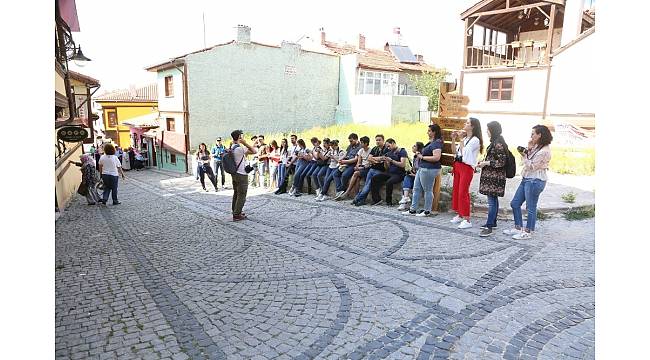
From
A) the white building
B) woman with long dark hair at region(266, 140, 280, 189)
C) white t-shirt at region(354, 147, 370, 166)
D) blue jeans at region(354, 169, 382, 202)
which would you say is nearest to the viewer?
blue jeans at region(354, 169, 382, 202)

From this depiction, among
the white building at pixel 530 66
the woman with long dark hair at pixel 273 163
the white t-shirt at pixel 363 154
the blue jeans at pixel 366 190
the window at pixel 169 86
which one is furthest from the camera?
the window at pixel 169 86

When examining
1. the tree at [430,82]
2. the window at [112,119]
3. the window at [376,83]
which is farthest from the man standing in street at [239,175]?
the window at [112,119]

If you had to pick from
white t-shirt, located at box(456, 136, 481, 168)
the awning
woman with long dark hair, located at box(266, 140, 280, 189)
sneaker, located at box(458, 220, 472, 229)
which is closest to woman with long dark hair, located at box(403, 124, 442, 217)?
white t-shirt, located at box(456, 136, 481, 168)

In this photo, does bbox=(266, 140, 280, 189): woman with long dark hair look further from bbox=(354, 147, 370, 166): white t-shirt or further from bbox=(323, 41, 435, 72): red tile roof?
bbox=(323, 41, 435, 72): red tile roof

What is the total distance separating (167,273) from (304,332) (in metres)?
2.57

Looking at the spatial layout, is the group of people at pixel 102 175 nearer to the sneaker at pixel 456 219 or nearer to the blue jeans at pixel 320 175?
the blue jeans at pixel 320 175

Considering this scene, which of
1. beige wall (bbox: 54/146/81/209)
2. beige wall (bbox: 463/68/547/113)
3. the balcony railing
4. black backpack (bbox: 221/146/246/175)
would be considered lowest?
beige wall (bbox: 54/146/81/209)

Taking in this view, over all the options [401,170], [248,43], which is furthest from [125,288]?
[248,43]

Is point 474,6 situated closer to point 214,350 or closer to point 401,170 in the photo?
point 401,170

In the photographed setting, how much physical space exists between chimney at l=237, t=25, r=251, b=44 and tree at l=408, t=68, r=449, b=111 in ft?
43.9

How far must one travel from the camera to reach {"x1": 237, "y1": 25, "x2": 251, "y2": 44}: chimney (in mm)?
26531

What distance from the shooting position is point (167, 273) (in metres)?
5.78

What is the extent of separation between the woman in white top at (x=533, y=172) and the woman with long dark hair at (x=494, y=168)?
0.29 meters

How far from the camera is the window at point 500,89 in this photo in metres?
22.5
